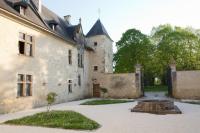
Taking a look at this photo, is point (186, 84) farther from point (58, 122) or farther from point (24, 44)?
point (58, 122)

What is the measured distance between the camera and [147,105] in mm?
13328

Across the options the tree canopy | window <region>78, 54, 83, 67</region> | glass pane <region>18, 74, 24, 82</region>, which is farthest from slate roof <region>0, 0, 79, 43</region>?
the tree canopy

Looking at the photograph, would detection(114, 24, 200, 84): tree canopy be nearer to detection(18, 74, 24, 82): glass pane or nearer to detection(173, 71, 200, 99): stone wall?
detection(173, 71, 200, 99): stone wall

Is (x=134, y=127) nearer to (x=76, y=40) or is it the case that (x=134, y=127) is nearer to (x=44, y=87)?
(x=44, y=87)

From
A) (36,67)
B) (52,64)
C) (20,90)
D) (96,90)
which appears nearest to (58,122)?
(20,90)

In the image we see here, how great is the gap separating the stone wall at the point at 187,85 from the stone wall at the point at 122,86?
404 cm

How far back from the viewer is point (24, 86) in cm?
1469

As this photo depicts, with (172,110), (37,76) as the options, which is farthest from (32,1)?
(172,110)

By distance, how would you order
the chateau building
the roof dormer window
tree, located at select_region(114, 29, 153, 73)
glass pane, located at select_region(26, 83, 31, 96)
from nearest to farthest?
the chateau building → glass pane, located at select_region(26, 83, 31, 96) → the roof dormer window → tree, located at select_region(114, 29, 153, 73)

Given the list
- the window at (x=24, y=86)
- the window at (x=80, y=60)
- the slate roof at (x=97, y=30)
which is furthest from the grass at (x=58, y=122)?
the slate roof at (x=97, y=30)

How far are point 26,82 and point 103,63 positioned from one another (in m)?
13.4

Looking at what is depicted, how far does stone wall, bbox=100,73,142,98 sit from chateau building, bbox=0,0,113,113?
260 cm

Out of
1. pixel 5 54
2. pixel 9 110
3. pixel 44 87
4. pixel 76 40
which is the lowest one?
pixel 9 110

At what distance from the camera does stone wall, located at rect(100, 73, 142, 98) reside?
79.5 feet
